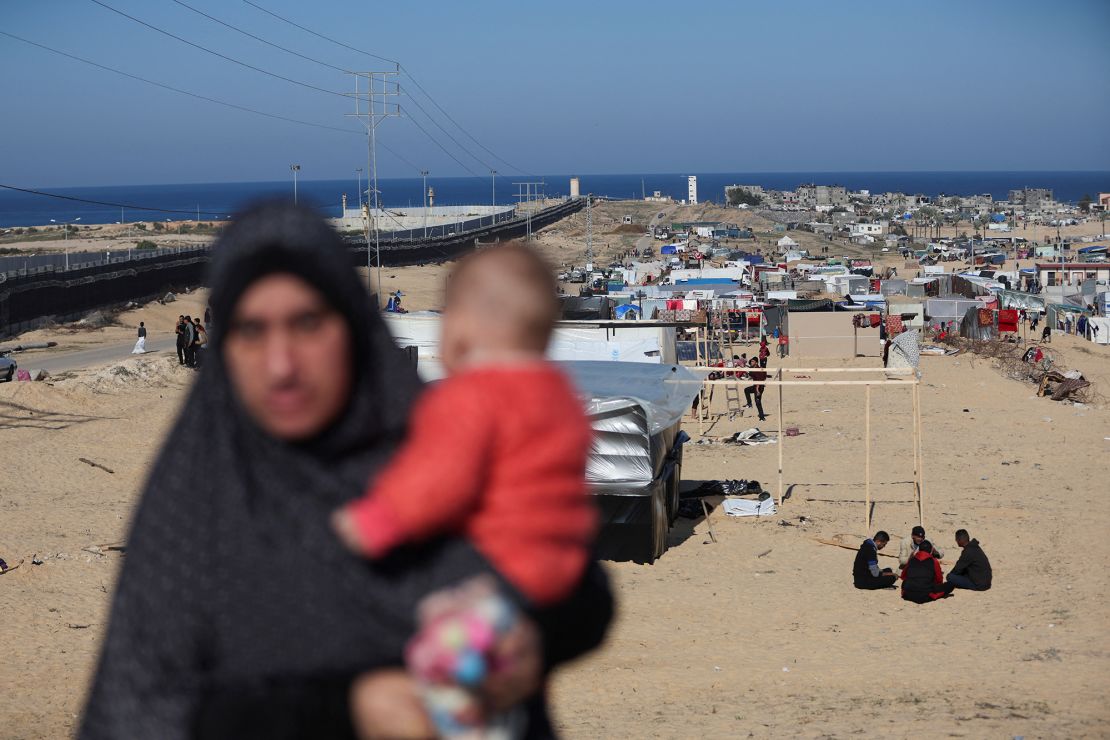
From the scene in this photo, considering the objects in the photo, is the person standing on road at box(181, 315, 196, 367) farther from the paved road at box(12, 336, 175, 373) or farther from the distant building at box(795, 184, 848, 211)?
the distant building at box(795, 184, 848, 211)

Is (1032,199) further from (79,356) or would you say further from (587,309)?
(79,356)

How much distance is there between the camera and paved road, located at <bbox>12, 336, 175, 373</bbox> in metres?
27.1

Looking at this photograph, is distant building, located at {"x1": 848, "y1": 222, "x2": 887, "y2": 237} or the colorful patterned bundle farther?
distant building, located at {"x1": 848, "y1": 222, "x2": 887, "y2": 237}

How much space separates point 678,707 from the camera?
9766mm

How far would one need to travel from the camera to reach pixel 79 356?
29.1m

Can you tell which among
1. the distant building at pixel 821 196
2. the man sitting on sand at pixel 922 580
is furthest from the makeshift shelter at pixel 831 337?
the distant building at pixel 821 196

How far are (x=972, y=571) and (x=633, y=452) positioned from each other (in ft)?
13.2

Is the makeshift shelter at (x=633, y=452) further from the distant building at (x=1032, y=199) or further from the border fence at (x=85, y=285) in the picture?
the distant building at (x=1032, y=199)

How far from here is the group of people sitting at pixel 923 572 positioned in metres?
12.7

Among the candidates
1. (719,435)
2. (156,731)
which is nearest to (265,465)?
(156,731)

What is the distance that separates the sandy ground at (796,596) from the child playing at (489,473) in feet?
25.8

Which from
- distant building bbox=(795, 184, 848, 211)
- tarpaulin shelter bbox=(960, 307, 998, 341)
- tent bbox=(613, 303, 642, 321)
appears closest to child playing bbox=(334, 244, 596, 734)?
tent bbox=(613, 303, 642, 321)

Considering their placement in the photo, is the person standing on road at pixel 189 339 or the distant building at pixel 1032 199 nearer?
the person standing on road at pixel 189 339

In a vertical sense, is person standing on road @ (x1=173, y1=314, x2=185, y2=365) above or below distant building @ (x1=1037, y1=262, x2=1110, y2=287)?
below
